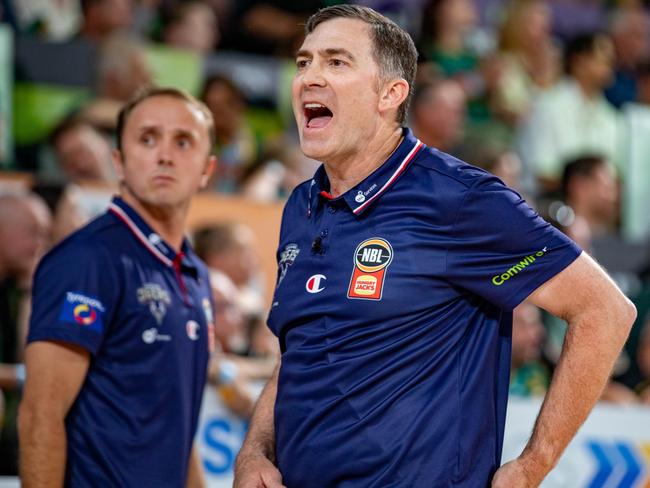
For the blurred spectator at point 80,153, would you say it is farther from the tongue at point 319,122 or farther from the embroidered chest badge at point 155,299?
the tongue at point 319,122

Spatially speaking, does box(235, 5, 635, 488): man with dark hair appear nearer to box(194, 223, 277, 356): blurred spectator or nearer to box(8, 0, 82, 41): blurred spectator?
box(194, 223, 277, 356): blurred spectator

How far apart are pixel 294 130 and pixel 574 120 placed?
2.61 m

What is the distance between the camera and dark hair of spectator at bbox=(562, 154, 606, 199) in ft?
27.3

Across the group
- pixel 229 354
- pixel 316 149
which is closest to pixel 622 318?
pixel 316 149

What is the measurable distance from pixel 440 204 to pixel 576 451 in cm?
318

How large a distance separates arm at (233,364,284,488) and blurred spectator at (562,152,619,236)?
16.9 feet

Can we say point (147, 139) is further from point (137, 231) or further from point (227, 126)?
point (227, 126)

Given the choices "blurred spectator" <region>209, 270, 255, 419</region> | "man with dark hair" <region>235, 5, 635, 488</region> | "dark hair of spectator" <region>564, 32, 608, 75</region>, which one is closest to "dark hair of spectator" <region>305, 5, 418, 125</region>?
"man with dark hair" <region>235, 5, 635, 488</region>

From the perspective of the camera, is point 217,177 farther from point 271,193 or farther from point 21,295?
point 21,295

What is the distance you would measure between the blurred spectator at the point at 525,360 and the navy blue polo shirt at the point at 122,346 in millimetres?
2973

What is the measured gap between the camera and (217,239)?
21.7ft

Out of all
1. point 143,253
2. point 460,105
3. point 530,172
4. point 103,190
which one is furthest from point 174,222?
point 530,172

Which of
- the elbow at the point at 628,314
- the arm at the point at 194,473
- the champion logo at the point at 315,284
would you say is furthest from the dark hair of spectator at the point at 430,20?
the elbow at the point at 628,314

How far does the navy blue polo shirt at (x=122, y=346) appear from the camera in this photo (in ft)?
12.6
